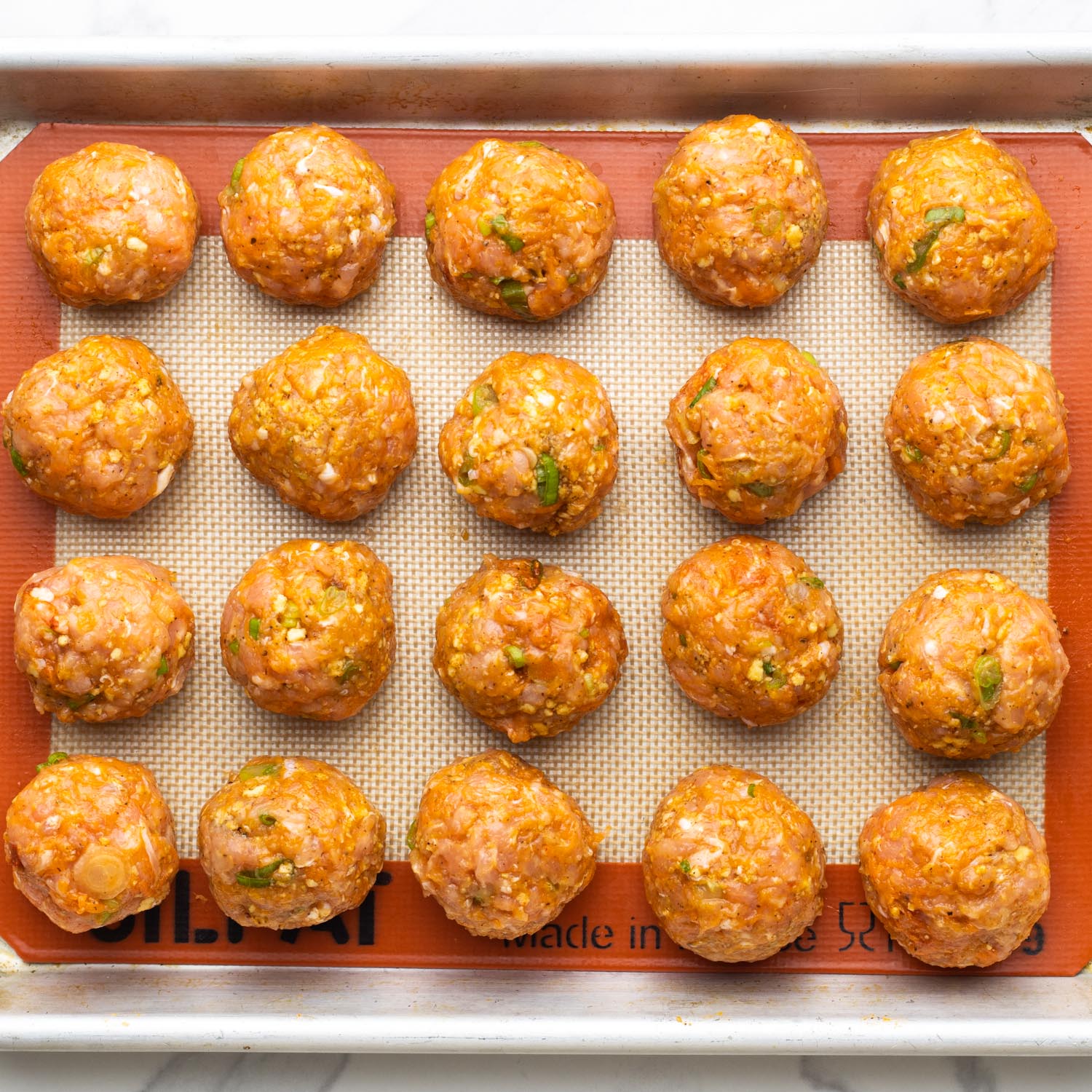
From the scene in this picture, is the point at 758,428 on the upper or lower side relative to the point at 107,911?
upper

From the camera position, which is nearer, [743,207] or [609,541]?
[743,207]

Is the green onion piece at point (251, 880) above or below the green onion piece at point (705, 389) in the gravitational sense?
below

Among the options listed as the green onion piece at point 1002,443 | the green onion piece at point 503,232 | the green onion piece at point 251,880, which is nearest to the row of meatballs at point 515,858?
the green onion piece at point 251,880

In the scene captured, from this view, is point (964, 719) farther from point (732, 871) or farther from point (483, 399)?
point (483, 399)

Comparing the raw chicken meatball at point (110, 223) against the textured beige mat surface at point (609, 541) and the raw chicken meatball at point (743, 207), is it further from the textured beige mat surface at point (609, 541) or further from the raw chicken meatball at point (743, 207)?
the raw chicken meatball at point (743, 207)

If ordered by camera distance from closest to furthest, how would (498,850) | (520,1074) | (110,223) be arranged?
1. (498,850)
2. (110,223)
3. (520,1074)

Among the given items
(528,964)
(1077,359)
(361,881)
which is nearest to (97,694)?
(361,881)

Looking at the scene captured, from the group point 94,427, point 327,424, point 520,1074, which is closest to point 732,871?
point 520,1074
